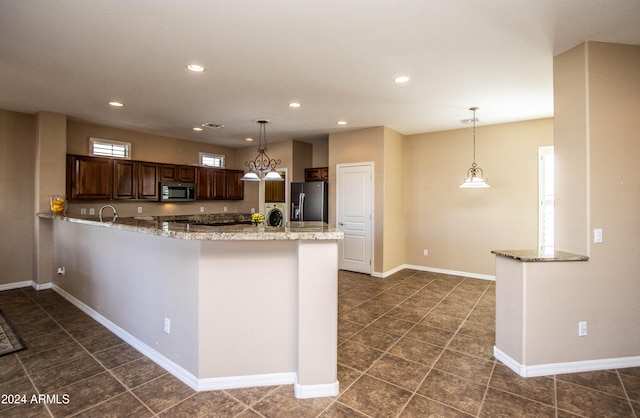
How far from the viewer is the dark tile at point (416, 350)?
278 centimetres

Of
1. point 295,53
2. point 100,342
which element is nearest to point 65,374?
point 100,342

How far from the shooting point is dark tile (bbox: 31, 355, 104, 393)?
91.7 inches

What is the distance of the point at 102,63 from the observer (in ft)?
9.81

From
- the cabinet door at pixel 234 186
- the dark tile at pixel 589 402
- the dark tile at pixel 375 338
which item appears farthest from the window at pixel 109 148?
the dark tile at pixel 589 402

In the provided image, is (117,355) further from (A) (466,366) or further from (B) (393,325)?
(A) (466,366)

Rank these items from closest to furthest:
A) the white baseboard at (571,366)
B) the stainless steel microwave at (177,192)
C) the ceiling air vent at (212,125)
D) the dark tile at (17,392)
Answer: the dark tile at (17,392) < the white baseboard at (571,366) < the ceiling air vent at (212,125) < the stainless steel microwave at (177,192)

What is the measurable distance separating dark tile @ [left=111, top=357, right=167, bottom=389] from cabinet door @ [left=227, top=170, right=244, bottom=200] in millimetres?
5006

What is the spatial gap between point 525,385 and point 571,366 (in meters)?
0.53

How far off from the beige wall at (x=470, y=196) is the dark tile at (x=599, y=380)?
2911mm

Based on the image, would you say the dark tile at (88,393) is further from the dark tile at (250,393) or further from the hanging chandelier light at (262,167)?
the hanging chandelier light at (262,167)

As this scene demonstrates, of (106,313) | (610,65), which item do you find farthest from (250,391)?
(610,65)

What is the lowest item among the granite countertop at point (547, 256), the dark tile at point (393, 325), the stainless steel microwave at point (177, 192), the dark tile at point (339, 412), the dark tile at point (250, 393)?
the dark tile at point (339, 412)

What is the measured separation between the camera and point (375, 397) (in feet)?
7.26

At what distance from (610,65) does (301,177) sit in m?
5.46
